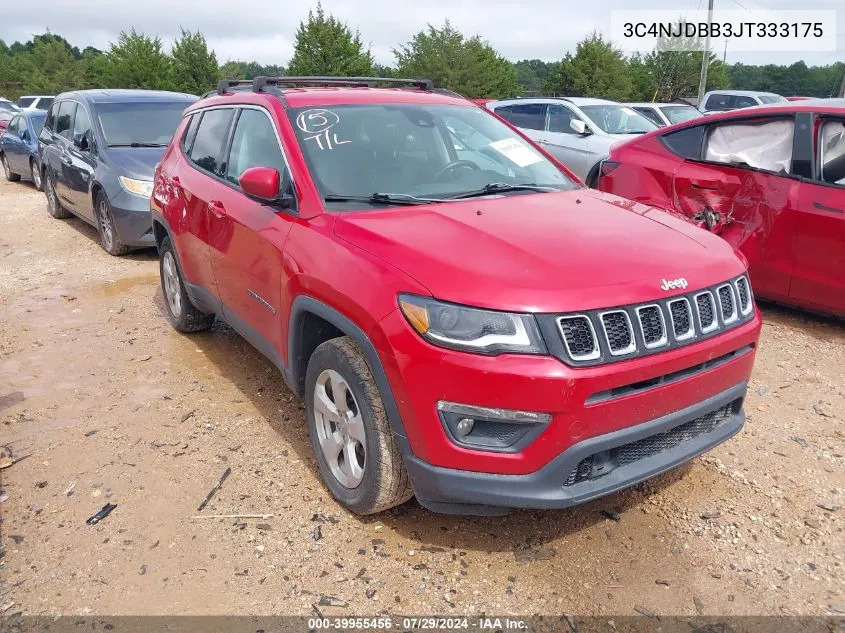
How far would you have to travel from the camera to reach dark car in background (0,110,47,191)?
12.9 metres

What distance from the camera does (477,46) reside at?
1388 inches

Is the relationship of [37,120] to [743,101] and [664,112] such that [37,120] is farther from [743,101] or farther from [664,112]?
[743,101]

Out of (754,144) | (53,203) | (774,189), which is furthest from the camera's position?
(53,203)

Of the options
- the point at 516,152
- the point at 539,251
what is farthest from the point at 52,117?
the point at 539,251

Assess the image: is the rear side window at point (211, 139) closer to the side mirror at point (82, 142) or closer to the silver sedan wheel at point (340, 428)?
the silver sedan wheel at point (340, 428)

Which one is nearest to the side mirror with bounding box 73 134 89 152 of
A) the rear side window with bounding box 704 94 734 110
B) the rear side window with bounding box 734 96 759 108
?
the rear side window with bounding box 704 94 734 110

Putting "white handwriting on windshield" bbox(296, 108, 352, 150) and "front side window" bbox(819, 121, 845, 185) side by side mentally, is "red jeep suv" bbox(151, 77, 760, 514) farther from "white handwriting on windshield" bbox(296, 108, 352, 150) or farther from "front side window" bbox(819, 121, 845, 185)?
"front side window" bbox(819, 121, 845, 185)

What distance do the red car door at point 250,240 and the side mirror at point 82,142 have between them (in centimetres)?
487

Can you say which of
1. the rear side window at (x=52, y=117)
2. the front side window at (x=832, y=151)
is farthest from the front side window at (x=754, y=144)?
the rear side window at (x=52, y=117)

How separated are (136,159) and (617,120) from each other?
22.8 feet

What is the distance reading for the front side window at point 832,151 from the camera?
5.02 m

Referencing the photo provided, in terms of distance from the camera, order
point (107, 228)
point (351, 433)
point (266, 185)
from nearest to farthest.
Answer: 1. point (351, 433)
2. point (266, 185)
3. point (107, 228)

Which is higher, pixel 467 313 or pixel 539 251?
pixel 539 251

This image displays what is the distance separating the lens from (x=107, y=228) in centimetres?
784
